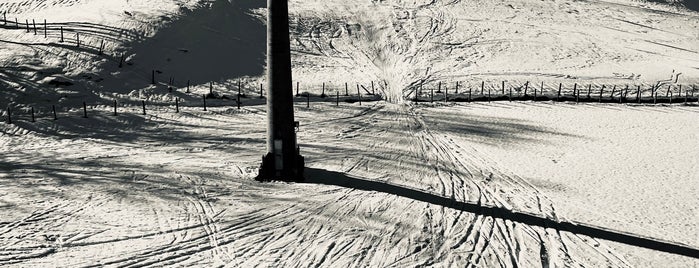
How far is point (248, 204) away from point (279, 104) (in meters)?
3.68

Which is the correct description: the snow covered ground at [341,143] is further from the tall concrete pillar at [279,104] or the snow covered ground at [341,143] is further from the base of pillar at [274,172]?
the tall concrete pillar at [279,104]

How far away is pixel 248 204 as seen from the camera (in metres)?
19.4

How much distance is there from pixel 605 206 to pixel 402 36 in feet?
112

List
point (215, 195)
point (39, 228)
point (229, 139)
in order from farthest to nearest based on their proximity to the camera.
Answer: point (229, 139) < point (215, 195) < point (39, 228)

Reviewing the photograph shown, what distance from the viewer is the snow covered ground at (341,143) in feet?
55.0

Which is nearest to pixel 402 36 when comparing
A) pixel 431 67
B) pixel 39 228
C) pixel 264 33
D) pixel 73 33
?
pixel 431 67

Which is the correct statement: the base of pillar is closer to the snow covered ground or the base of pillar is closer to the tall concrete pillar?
the tall concrete pillar

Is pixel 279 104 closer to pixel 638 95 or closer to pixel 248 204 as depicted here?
pixel 248 204

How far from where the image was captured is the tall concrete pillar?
20.7 metres

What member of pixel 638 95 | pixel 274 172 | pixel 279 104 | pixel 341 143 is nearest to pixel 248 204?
pixel 274 172

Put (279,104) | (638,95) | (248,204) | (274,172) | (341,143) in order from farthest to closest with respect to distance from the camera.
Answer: (638,95), (341,143), (274,172), (279,104), (248,204)

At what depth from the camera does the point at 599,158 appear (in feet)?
87.1

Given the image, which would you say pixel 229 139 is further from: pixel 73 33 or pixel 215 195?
pixel 73 33

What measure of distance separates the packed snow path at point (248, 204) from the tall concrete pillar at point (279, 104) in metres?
0.64
